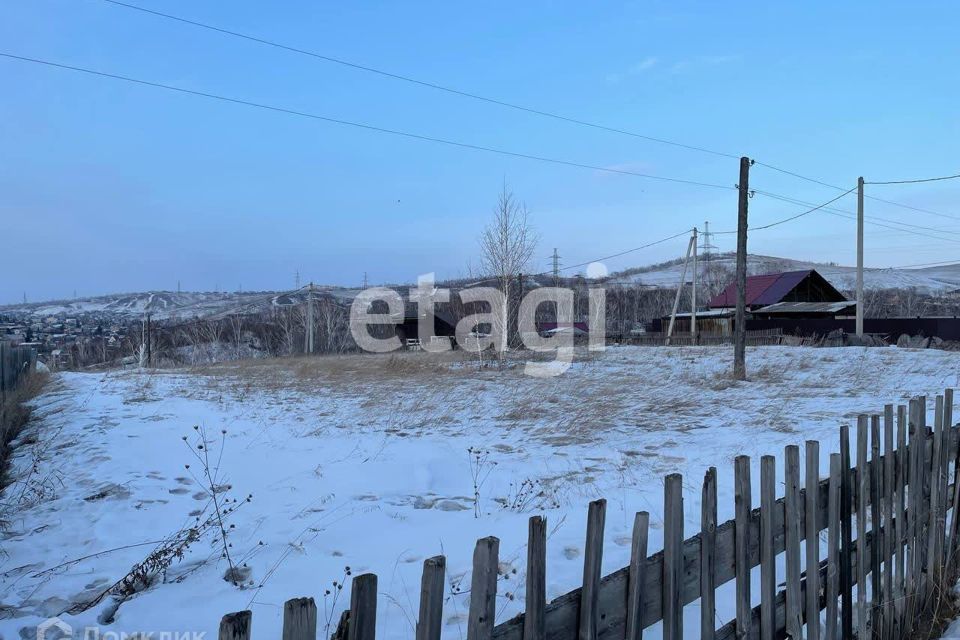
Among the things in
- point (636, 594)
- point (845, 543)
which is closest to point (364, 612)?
point (636, 594)

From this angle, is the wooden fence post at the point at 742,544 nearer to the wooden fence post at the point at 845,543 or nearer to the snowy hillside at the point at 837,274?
the wooden fence post at the point at 845,543

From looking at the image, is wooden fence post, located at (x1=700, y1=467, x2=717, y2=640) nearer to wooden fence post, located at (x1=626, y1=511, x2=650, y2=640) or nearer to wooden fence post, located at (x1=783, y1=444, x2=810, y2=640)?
wooden fence post, located at (x1=626, y1=511, x2=650, y2=640)

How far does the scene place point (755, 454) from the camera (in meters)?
5.43

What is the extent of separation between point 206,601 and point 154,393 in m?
8.71

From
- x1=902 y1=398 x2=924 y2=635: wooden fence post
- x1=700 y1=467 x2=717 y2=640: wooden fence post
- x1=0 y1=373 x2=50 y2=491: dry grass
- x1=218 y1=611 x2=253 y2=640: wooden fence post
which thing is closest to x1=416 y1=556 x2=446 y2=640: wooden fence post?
x1=218 y1=611 x2=253 y2=640: wooden fence post

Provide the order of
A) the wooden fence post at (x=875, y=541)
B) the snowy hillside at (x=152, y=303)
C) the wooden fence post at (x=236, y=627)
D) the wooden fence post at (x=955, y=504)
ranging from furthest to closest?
the snowy hillside at (x=152, y=303) < the wooden fence post at (x=955, y=504) < the wooden fence post at (x=875, y=541) < the wooden fence post at (x=236, y=627)

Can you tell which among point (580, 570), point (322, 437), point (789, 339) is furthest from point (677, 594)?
point (789, 339)

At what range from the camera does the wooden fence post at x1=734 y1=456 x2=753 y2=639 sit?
1.86m

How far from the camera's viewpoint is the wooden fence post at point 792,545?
208 cm

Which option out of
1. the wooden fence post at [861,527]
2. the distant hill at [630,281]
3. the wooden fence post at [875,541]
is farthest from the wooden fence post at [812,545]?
the distant hill at [630,281]

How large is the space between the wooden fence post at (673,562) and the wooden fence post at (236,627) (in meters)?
1.16

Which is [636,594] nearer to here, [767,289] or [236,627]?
[236,627]

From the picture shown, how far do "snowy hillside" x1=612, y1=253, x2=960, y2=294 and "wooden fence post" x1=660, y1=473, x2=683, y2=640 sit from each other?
89812 millimetres

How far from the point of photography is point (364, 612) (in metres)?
1.16
